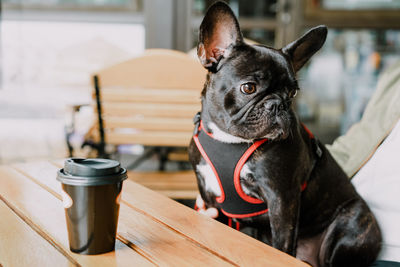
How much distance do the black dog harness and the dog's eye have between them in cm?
16

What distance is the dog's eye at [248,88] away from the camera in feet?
4.06

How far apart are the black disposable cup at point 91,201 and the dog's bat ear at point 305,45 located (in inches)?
32.6

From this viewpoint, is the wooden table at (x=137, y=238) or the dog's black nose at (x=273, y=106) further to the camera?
the dog's black nose at (x=273, y=106)

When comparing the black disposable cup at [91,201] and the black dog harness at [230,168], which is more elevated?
the black disposable cup at [91,201]

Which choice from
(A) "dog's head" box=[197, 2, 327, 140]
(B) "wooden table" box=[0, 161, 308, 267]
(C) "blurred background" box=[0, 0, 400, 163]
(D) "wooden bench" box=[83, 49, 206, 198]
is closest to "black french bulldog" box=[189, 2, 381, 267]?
(A) "dog's head" box=[197, 2, 327, 140]

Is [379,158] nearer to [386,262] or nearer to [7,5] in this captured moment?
[386,262]

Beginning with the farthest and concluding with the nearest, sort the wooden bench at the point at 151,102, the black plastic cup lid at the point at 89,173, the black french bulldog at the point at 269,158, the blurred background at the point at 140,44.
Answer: the blurred background at the point at 140,44
the wooden bench at the point at 151,102
the black french bulldog at the point at 269,158
the black plastic cup lid at the point at 89,173

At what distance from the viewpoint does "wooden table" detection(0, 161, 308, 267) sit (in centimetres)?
78

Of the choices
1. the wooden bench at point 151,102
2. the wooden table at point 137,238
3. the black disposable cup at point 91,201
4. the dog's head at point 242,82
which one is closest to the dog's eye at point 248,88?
the dog's head at point 242,82

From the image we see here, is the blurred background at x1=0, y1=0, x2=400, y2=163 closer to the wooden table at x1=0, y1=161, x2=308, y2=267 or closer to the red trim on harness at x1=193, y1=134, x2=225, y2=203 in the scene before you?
the red trim on harness at x1=193, y1=134, x2=225, y2=203

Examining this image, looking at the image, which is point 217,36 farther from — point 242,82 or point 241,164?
point 241,164

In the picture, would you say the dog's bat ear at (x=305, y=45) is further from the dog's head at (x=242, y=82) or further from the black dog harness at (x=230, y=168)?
the black dog harness at (x=230, y=168)

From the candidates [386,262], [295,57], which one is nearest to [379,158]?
[386,262]

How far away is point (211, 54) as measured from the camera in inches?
52.5
